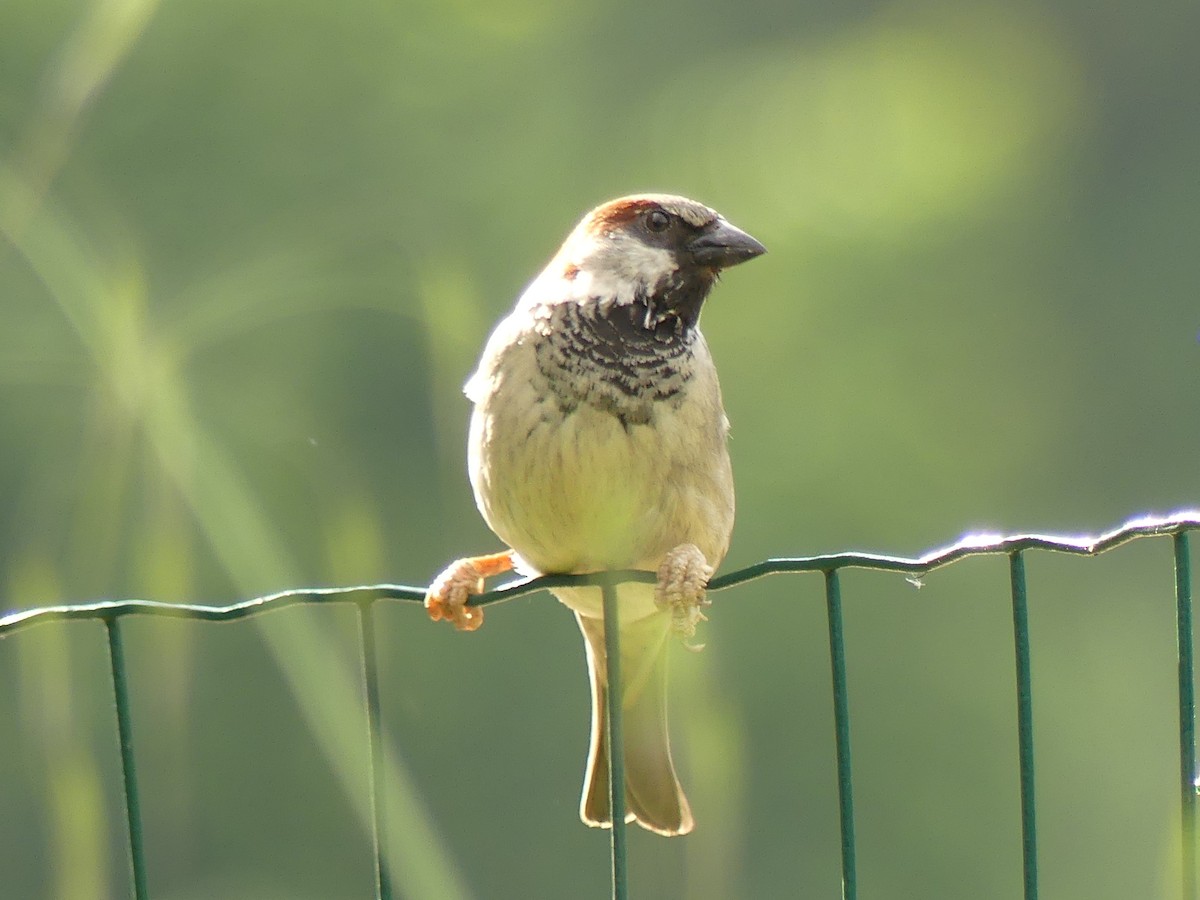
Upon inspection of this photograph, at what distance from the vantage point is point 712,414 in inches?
97.1

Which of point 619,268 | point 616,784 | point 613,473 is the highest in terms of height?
point 619,268

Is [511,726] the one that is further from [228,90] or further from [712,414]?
[712,414]

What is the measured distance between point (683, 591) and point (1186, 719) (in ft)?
2.60

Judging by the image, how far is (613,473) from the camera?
231 cm

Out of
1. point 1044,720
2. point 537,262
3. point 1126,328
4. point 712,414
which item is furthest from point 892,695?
point 712,414

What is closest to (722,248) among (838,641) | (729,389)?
(838,641)

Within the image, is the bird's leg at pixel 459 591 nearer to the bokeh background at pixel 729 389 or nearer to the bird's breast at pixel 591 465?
the bird's breast at pixel 591 465

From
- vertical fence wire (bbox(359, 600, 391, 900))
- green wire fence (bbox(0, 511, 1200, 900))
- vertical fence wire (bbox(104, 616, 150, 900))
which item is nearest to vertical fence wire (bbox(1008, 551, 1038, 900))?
green wire fence (bbox(0, 511, 1200, 900))

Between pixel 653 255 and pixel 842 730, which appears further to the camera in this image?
pixel 653 255

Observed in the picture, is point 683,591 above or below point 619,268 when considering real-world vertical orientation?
below

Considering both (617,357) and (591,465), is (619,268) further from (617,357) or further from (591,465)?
(591,465)

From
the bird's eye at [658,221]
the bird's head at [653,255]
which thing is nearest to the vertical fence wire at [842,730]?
the bird's head at [653,255]

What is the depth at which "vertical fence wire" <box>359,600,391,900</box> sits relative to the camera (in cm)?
166

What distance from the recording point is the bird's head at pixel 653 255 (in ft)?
8.38
